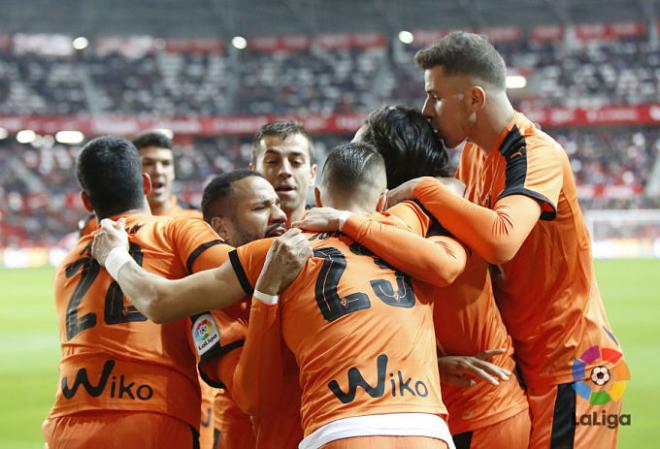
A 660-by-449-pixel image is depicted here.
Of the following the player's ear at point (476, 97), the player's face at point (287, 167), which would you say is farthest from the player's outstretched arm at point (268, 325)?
the player's face at point (287, 167)

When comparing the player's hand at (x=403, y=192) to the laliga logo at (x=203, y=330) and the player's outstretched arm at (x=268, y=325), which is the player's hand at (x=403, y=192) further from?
the laliga logo at (x=203, y=330)

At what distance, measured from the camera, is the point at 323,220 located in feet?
8.17

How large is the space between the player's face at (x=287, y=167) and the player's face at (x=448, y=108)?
1.40 meters

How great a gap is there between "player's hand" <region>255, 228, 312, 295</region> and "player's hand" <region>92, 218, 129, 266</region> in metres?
0.71

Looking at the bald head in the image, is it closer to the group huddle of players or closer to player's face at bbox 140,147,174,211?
the group huddle of players

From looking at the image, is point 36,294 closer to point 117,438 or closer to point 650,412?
point 650,412

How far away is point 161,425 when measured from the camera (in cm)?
277

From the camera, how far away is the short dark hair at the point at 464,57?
3000 mm

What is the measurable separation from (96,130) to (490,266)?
1296 inches

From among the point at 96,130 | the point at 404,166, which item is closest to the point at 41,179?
the point at 96,130

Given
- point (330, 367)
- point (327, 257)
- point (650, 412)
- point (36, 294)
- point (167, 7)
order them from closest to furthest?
1. point (330, 367)
2. point (327, 257)
3. point (650, 412)
4. point (36, 294)
5. point (167, 7)

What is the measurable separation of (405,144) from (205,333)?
3.41ft

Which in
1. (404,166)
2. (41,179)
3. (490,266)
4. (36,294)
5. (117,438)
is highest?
(41,179)

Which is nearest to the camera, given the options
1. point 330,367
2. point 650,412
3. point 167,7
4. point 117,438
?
point 330,367
